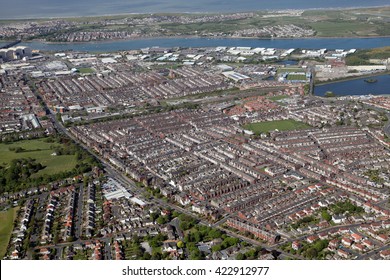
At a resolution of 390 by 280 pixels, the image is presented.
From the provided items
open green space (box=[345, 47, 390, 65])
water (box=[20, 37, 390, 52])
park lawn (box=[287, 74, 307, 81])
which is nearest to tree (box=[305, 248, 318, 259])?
park lawn (box=[287, 74, 307, 81])

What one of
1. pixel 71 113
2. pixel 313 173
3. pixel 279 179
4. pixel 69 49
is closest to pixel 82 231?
pixel 279 179

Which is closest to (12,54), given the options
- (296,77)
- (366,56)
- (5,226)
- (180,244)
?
(296,77)

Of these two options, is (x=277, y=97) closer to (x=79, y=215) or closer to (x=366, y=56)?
(x=366, y=56)

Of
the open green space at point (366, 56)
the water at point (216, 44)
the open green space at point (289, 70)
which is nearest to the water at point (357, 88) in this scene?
the open green space at point (289, 70)

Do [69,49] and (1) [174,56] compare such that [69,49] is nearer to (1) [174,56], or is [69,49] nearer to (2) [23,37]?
(2) [23,37]

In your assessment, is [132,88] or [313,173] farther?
[132,88]
